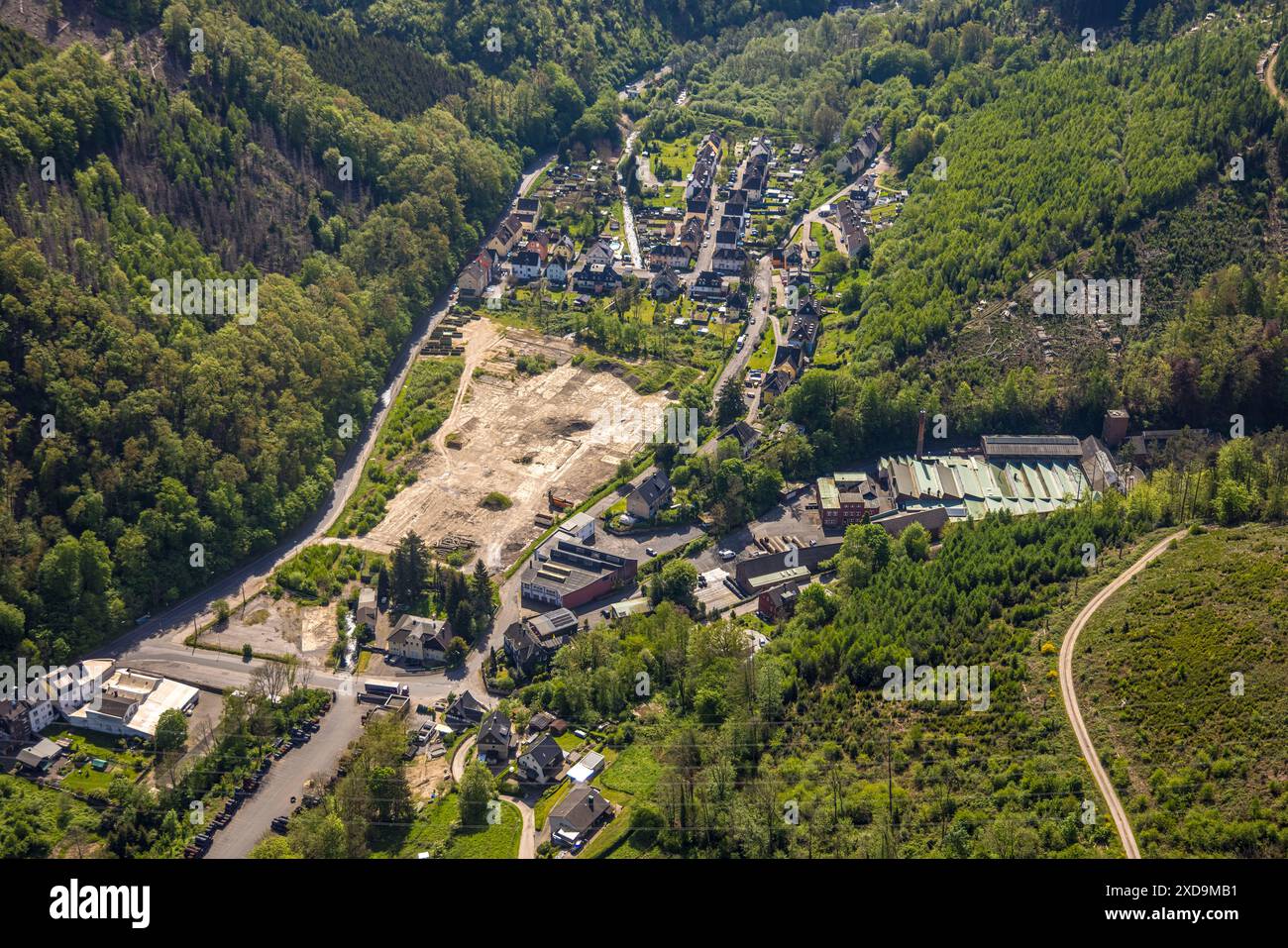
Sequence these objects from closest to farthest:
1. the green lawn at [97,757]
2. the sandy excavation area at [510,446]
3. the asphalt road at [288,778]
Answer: the asphalt road at [288,778] → the green lawn at [97,757] → the sandy excavation area at [510,446]

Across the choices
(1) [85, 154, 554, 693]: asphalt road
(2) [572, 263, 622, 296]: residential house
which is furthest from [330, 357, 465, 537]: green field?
(2) [572, 263, 622, 296]: residential house

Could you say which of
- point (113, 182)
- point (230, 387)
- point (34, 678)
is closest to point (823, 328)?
point (230, 387)

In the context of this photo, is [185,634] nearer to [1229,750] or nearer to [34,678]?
[34,678]

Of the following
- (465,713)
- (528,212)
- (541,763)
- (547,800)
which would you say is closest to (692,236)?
(528,212)

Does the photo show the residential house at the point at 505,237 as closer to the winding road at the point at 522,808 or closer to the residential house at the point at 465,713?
the residential house at the point at 465,713

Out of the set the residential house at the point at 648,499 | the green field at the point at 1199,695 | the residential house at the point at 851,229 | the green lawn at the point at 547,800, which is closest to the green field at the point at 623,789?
the green lawn at the point at 547,800

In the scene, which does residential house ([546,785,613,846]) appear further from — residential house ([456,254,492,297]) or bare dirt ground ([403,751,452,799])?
residential house ([456,254,492,297])
